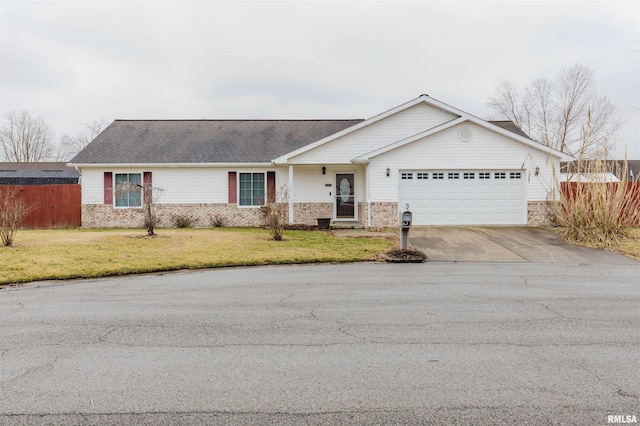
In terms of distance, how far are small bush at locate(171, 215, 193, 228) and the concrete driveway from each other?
10.2m

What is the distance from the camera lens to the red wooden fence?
22281 mm

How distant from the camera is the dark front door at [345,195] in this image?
2248 centimetres

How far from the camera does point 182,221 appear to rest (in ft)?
72.0

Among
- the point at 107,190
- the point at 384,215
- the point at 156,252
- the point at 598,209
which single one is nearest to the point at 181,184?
the point at 107,190

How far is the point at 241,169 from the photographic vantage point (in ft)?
73.3

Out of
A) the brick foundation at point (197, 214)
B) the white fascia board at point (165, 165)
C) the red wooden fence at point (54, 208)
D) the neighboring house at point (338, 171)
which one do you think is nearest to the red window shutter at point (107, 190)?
the neighboring house at point (338, 171)

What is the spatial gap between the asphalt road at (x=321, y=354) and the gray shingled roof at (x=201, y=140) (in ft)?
45.4

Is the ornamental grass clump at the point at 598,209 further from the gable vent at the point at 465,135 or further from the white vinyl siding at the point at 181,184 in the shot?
the white vinyl siding at the point at 181,184

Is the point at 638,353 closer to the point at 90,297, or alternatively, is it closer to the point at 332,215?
the point at 90,297

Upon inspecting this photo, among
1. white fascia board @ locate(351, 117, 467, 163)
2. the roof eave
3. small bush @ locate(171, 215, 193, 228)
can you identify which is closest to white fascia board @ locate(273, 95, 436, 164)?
the roof eave

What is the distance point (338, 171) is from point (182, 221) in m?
7.53

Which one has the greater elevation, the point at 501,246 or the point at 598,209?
the point at 598,209

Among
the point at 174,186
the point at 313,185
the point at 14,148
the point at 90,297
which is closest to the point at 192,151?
the point at 174,186

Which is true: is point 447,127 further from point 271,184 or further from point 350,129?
point 271,184
